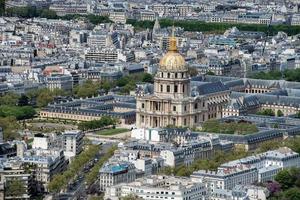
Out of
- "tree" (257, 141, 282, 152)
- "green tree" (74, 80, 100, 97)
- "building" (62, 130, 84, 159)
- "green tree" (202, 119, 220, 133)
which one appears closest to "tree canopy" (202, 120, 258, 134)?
"green tree" (202, 119, 220, 133)

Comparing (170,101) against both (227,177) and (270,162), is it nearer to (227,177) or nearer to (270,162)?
(270,162)

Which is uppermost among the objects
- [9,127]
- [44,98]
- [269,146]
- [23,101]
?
[269,146]

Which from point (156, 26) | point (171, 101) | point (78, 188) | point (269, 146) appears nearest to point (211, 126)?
point (171, 101)

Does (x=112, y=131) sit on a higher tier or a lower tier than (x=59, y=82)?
lower

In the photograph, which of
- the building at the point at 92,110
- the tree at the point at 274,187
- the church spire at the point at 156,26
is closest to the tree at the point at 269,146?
the tree at the point at 274,187

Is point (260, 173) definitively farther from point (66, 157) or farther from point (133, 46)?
point (133, 46)

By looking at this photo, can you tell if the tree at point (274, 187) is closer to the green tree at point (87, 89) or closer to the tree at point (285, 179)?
the tree at point (285, 179)

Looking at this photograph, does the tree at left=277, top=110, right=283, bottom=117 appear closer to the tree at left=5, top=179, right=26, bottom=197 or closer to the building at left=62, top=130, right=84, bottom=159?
the building at left=62, top=130, right=84, bottom=159
